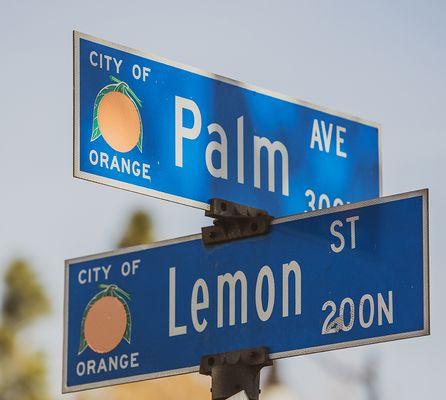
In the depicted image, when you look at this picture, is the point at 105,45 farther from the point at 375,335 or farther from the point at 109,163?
the point at 375,335

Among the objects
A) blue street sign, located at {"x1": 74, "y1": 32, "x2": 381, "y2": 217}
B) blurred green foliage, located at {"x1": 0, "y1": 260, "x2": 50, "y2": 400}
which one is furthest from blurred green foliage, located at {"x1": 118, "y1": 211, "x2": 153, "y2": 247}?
blue street sign, located at {"x1": 74, "y1": 32, "x2": 381, "y2": 217}

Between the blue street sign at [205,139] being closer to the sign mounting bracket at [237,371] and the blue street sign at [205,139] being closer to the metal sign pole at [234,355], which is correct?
the metal sign pole at [234,355]

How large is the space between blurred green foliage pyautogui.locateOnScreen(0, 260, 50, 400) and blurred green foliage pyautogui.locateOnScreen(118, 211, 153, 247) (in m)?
1.80

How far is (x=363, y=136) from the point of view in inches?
271

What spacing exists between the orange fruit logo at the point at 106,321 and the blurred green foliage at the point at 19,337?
27.7 m

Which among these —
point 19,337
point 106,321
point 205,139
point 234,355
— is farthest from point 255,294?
point 19,337

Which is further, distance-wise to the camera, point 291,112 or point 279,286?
point 291,112

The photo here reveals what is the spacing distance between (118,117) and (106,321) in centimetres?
83

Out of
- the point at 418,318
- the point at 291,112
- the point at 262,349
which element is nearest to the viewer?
A: the point at 418,318

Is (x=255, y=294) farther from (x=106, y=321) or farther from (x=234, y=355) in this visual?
(x=106, y=321)

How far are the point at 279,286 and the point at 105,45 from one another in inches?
36.0

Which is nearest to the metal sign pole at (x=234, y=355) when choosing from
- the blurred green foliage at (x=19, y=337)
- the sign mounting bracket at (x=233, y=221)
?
the sign mounting bracket at (x=233, y=221)

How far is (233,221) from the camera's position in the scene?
6355mm

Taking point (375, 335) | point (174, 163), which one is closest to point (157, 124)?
point (174, 163)
